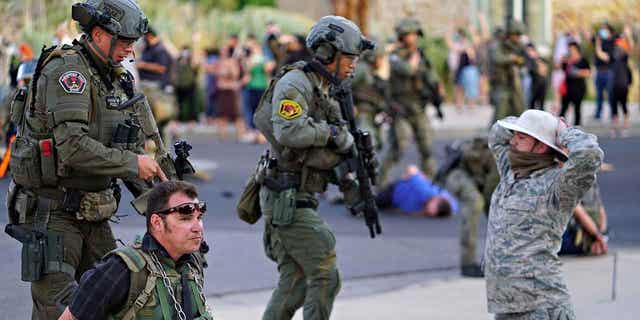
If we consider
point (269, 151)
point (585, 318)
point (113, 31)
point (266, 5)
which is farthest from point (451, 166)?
point (266, 5)

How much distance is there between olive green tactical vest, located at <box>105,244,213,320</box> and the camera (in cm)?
438

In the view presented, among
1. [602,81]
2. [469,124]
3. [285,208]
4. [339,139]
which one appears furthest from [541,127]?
[469,124]

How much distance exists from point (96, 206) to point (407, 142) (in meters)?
8.60

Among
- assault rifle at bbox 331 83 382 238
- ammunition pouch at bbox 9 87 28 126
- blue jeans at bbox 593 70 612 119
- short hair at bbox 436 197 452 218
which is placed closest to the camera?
ammunition pouch at bbox 9 87 28 126

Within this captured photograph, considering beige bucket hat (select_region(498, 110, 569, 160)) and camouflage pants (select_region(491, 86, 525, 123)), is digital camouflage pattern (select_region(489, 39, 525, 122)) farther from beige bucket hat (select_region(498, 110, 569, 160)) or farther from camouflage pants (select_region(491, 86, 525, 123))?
beige bucket hat (select_region(498, 110, 569, 160))

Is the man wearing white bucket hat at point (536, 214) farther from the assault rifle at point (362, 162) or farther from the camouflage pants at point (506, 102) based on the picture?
the camouflage pants at point (506, 102)

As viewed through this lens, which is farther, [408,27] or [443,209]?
[408,27]

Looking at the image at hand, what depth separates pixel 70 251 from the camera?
557 cm

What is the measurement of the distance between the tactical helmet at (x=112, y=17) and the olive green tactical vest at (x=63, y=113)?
0.15 m

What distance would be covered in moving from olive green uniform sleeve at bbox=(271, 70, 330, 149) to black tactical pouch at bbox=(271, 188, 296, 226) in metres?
0.26

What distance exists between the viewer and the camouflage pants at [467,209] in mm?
9469

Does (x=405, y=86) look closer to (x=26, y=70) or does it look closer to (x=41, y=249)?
(x=26, y=70)

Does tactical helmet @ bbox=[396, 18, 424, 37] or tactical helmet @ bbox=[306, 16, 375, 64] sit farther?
tactical helmet @ bbox=[396, 18, 424, 37]

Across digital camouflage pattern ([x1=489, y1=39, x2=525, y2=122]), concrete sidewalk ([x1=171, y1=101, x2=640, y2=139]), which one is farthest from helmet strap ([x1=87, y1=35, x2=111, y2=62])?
concrete sidewalk ([x1=171, y1=101, x2=640, y2=139])
